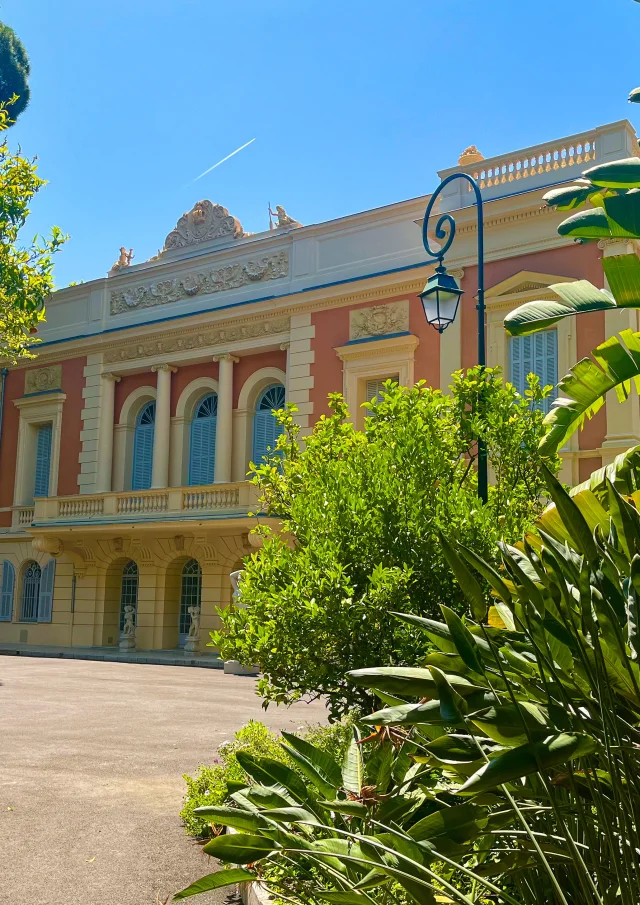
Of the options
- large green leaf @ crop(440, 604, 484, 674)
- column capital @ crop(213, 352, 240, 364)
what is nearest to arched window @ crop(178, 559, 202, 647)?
column capital @ crop(213, 352, 240, 364)

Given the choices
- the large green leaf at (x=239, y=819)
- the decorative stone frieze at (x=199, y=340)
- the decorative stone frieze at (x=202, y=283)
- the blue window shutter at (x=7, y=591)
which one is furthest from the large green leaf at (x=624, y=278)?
the blue window shutter at (x=7, y=591)

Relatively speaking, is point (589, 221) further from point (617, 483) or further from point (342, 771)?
point (342, 771)

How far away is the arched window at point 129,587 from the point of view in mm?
27234

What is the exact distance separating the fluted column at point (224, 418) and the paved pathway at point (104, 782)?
9573mm

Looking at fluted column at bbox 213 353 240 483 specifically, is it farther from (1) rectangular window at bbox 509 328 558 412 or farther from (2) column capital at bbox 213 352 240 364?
(1) rectangular window at bbox 509 328 558 412

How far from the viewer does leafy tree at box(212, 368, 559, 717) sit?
5121 millimetres

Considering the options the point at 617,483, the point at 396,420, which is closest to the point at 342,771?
the point at 617,483

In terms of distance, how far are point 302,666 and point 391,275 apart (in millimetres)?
17732

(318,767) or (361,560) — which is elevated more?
(361,560)

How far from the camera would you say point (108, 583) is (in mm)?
27266

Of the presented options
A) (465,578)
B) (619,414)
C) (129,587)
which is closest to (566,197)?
(465,578)

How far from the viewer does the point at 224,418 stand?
25250 mm

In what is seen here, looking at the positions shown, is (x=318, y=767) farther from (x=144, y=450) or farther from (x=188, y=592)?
(x=144, y=450)

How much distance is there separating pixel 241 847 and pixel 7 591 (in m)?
28.3
